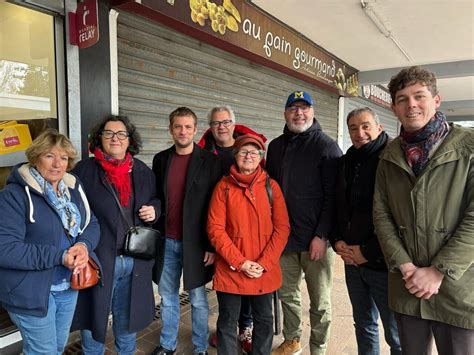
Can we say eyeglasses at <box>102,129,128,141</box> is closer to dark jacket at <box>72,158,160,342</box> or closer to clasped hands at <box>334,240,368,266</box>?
dark jacket at <box>72,158,160,342</box>

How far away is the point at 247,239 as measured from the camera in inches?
89.3

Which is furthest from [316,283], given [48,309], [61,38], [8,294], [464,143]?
[61,38]

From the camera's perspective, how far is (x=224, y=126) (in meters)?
2.84

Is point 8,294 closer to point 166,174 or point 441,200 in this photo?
point 166,174

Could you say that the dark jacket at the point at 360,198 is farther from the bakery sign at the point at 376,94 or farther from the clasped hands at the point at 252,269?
the bakery sign at the point at 376,94

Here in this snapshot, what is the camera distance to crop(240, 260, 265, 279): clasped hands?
2.20 metres

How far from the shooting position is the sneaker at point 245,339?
2811mm

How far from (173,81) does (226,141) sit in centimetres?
149

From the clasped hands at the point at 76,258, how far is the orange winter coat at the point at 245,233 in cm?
77

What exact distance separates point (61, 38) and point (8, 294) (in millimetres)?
2019

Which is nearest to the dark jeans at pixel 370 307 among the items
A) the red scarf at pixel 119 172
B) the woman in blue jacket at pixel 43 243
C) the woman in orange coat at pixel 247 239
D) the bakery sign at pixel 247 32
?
the woman in orange coat at pixel 247 239

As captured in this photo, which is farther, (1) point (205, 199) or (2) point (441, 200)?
(1) point (205, 199)

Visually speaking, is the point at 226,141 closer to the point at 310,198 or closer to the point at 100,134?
the point at 310,198

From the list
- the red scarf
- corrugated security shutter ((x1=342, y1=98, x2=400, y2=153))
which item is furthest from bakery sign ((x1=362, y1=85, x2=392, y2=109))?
the red scarf
